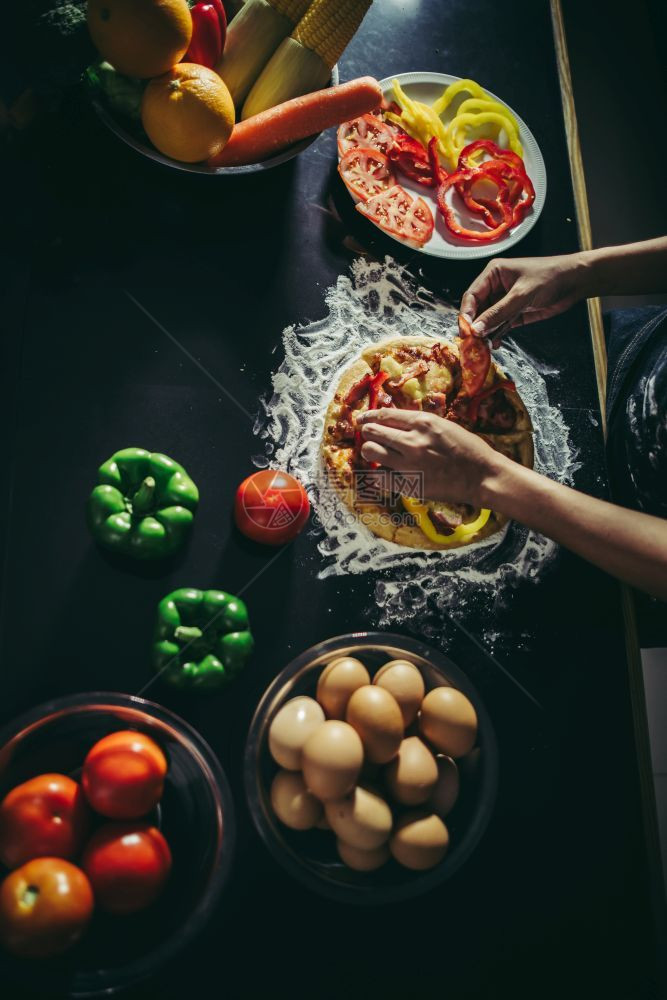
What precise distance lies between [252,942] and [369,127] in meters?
1.62

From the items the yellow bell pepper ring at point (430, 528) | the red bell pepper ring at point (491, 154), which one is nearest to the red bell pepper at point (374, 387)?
the yellow bell pepper ring at point (430, 528)

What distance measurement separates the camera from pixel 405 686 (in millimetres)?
1226

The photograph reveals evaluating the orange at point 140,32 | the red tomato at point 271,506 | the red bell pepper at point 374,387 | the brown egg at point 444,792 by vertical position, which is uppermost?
the orange at point 140,32

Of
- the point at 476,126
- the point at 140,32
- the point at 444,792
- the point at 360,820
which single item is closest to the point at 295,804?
the point at 360,820

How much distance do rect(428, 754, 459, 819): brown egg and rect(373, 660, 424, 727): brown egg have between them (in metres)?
0.10

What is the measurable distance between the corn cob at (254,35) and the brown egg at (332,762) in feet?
4.12

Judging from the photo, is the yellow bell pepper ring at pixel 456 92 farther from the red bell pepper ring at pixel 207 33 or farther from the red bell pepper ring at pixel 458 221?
the red bell pepper ring at pixel 207 33

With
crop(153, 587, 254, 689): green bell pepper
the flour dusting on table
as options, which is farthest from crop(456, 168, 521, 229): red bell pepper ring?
crop(153, 587, 254, 689): green bell pepper

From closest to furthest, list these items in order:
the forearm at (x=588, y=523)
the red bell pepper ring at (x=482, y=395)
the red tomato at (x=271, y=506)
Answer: the forearm at (x=588, y=523) < the red tomato at (x=271, y=506) < the red bell pepper ring at (x=482, y=395)

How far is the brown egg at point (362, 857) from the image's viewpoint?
1168 mm

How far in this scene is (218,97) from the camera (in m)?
1.36

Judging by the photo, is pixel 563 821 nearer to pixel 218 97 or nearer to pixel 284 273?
pixel 284 273

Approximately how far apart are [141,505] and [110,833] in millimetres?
525

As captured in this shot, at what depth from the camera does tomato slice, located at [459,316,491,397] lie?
1.53m
